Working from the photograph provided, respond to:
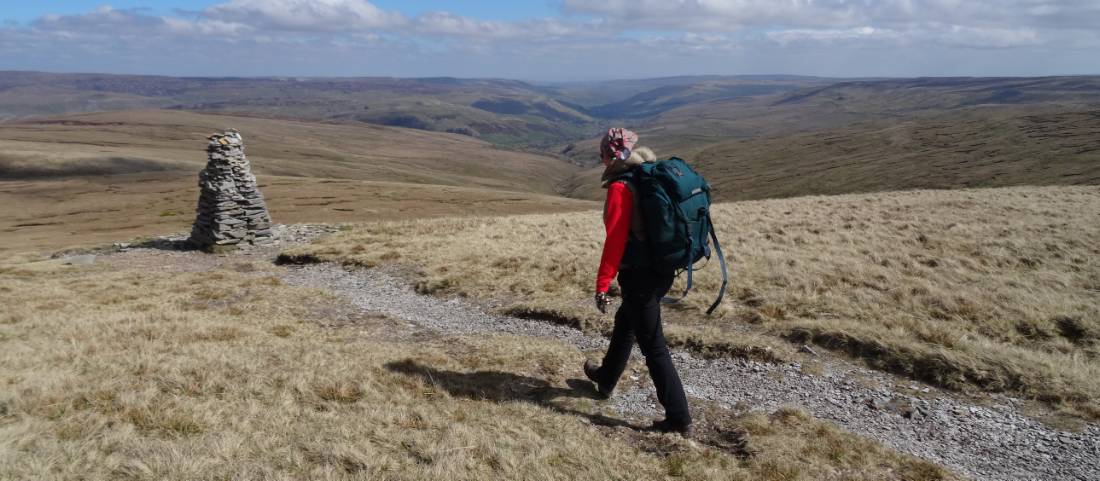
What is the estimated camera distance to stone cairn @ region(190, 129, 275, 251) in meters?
26.1

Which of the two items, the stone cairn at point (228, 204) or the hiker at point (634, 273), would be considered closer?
the hiker at point (634, 273)

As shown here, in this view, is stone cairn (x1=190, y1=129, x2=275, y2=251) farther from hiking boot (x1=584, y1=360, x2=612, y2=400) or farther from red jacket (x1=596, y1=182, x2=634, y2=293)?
red jacket (x1=596, y1=182, x2=634, y2=293)

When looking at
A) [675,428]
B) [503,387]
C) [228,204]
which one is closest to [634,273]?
[675,428]

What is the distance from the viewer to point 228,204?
1029 inches

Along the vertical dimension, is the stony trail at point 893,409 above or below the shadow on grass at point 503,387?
below

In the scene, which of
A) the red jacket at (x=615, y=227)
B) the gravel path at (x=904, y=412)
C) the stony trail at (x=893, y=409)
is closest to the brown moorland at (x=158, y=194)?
the stony trail at (x=893, y=409)

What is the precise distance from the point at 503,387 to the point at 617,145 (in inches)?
158

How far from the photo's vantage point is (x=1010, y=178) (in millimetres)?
101750

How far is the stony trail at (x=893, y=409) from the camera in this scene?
742 cm

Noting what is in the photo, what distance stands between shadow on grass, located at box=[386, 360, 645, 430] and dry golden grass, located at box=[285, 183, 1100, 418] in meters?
3.58

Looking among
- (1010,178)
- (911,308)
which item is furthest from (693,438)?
(1010,178)

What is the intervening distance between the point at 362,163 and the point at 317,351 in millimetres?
174479

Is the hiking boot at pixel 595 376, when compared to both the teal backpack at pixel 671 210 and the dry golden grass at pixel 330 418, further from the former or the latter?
the teal backpack at pixel 671 210

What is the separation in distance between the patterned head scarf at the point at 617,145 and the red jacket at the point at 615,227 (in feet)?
1.61
